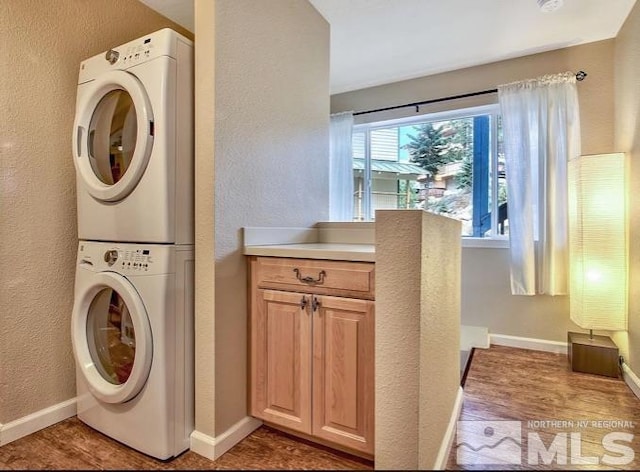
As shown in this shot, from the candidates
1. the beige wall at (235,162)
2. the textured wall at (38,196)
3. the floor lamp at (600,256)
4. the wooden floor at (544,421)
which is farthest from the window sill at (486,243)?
the textured wall at (38,196)

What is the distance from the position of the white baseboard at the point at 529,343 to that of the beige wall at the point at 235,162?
2.03 m

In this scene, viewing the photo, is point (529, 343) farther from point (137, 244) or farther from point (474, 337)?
point (137, 244)

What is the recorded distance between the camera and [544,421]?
5.76ft

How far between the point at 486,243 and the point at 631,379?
1254 mm

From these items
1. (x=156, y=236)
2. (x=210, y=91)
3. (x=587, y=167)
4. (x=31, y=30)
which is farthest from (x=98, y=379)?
(x=587, y=167)

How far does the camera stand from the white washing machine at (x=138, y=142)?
1.48m

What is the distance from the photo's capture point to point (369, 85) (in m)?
3.50

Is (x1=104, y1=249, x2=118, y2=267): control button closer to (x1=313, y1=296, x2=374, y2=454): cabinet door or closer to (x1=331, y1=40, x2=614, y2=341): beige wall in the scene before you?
(x1=313, y1=296, x2=374, y2=454): cabinet door

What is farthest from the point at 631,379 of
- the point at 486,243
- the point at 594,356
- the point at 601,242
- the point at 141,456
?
the point at 141,456

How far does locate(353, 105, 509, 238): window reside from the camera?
3072 mm

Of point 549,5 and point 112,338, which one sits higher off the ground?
point 549,5

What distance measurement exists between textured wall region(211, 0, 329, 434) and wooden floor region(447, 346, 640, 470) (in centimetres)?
107

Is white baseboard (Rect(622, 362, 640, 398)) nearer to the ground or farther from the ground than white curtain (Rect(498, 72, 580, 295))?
nearer to the ground

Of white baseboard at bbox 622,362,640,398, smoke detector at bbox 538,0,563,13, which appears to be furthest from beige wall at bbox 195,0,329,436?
white baseboard at bbox 622,362,640,398
